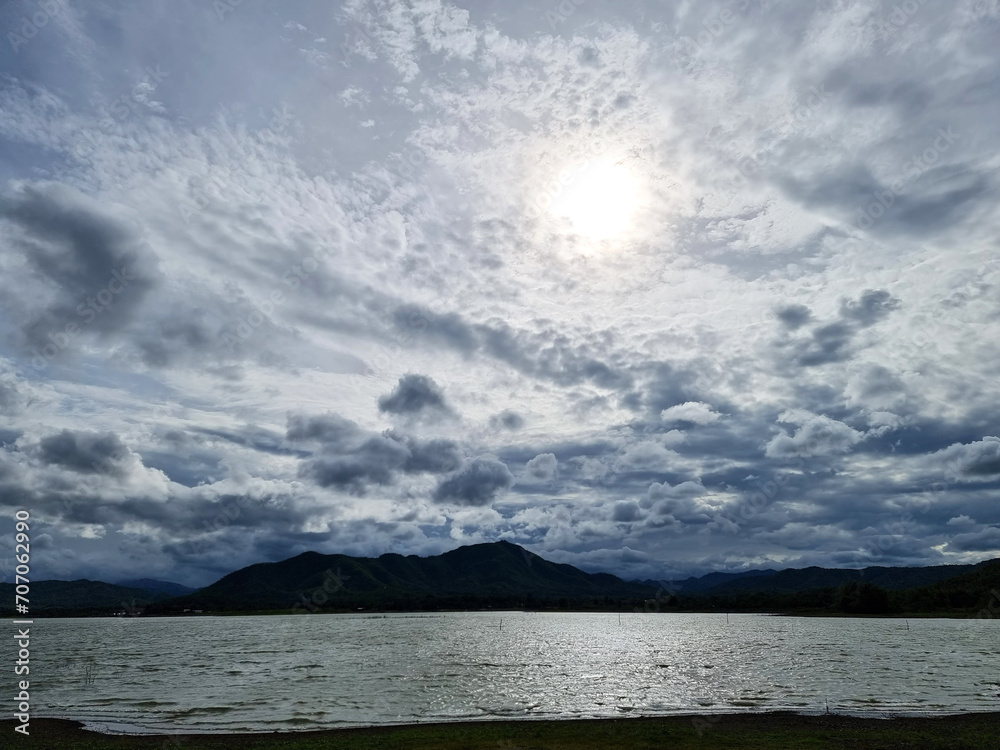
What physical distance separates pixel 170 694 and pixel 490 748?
184 feet

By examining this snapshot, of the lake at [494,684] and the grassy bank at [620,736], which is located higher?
the grassy bank at [620,736]

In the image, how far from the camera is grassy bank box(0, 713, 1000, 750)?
44.8m

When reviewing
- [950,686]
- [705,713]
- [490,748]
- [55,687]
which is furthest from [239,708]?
[950,686]

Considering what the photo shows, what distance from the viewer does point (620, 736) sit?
4828 cm

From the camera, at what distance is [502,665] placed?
10925cm

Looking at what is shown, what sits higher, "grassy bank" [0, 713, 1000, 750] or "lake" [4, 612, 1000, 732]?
"grassy bank" [0, 713, 1000, 750]

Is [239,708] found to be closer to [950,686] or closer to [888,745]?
[888,745]

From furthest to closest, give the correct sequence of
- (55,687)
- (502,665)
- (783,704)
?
(502,665)
(55,687)
(783,704)

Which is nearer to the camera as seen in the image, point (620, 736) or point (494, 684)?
point (620, 736)

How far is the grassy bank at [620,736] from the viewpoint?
147 feet

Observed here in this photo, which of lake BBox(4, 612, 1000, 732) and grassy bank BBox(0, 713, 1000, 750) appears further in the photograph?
lake BBox(4, 612, 1000, 732)

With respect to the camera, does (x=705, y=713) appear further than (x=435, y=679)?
No

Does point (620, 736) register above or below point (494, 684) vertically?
above

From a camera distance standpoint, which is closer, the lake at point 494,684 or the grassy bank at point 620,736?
the grassy bank at point 620,736
